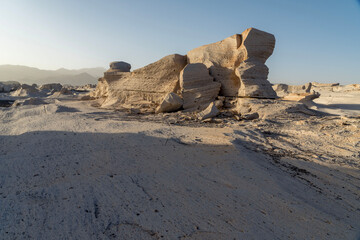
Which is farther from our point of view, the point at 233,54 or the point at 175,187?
the point at 233,54

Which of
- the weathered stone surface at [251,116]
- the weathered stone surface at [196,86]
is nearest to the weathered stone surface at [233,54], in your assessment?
the weathered stone surface at [196,86]

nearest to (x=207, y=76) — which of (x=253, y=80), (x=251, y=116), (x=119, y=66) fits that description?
(x=253, y=80)

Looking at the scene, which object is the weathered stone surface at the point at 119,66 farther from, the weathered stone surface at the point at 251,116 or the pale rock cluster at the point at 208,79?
the weathered stone surface at the point at 251,116

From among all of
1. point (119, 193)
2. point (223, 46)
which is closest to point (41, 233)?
point (119, 193)

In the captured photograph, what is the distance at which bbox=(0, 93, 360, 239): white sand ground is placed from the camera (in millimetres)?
1274

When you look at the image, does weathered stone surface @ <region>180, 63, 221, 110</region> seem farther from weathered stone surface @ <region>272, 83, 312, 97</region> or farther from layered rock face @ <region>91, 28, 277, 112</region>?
weathered stone surface @ <region>272, 83, 312, 97</region>

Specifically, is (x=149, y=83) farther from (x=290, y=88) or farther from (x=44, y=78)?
(x=44, y=78)

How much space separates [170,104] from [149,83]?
5.93ft

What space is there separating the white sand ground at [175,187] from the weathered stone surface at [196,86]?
3.07 m

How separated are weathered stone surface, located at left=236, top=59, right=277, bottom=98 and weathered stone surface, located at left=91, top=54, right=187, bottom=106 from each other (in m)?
2.24

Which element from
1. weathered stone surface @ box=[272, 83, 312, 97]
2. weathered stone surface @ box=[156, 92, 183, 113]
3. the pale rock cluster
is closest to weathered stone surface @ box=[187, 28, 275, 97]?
the pale rock cluster

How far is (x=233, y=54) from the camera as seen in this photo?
6.51 m

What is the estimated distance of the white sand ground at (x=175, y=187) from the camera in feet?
4.18

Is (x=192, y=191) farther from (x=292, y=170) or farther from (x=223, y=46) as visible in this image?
(x=223, y=46)
